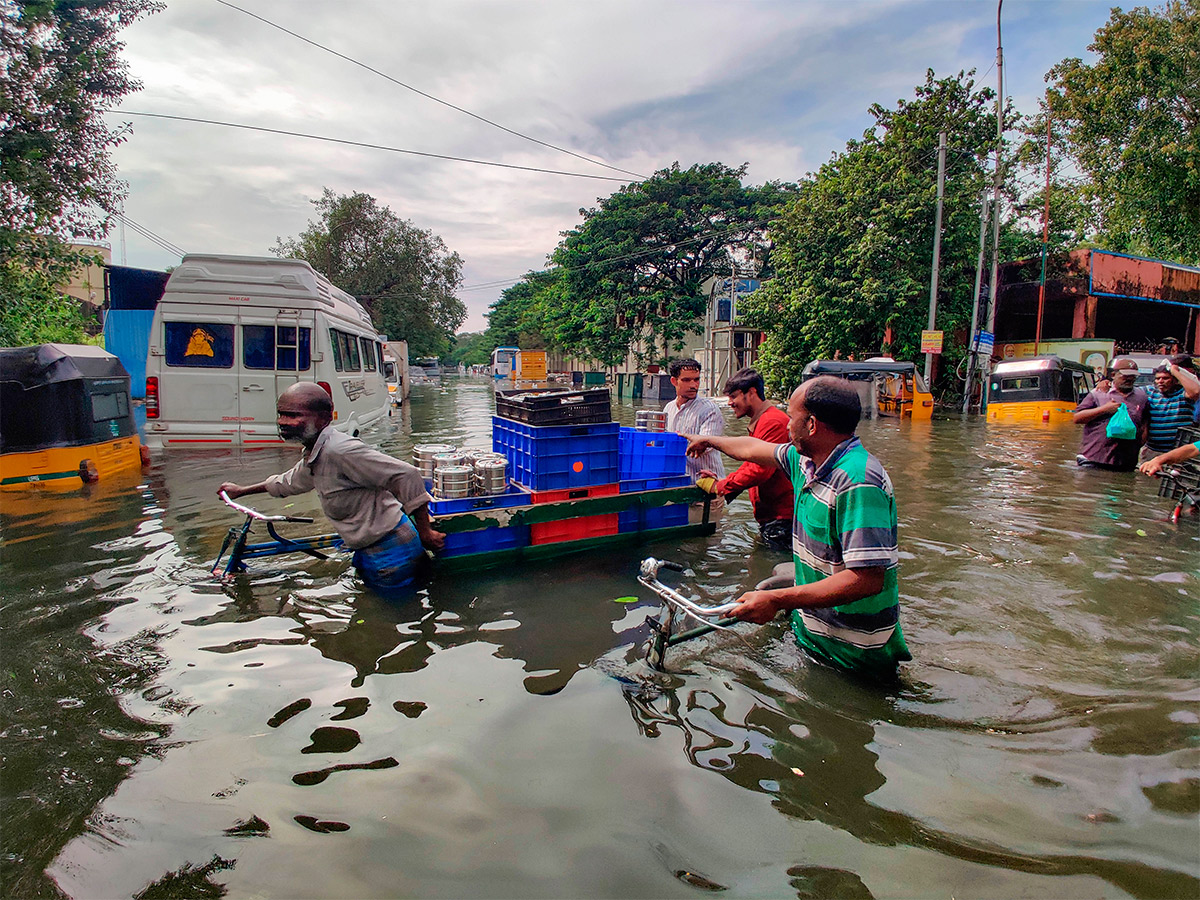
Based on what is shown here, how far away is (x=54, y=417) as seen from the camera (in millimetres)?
8180

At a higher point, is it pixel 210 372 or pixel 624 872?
pixel 210 372

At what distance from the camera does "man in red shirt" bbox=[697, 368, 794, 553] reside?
5312 mm

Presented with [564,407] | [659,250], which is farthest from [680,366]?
[659,250]

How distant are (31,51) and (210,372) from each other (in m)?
7.99

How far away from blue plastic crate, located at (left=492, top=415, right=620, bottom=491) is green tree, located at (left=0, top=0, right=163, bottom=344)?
43.0 ft

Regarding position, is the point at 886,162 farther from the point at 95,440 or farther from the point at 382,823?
the point at 382,823

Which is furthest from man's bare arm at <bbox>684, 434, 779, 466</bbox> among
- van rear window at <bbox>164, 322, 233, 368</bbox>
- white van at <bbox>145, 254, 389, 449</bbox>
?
van rear window at <bbox>164, 322, 233, 368</bbox>

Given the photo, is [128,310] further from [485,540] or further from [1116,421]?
[1116,421]

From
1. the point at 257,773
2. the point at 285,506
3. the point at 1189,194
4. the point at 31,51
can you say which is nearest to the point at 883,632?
the point at 257,773

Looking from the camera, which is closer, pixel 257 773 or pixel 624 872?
pixel 624 872

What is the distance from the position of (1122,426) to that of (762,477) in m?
6.66

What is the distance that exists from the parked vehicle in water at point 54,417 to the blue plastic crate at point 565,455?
6.51m

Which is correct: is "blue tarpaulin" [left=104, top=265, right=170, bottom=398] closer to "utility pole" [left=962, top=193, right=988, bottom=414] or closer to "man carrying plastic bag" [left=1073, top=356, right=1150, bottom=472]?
"man carrying plastic bag" [left=1073, top=356, right=1150, bottom=472]

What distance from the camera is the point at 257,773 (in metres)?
2.76
